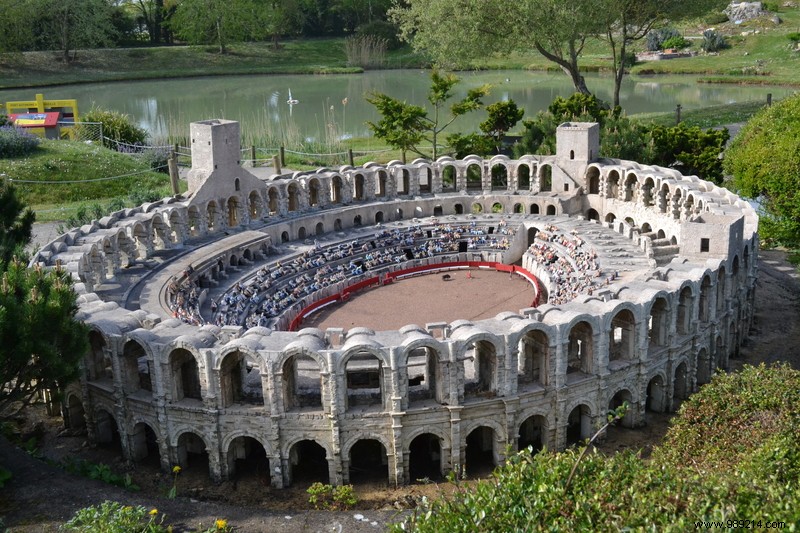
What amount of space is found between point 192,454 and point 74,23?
94.6m

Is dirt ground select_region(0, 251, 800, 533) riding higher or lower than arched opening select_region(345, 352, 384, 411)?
lower

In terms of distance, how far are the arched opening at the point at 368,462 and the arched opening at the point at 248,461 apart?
326 centimetres

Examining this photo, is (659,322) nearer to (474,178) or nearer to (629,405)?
(629,405)

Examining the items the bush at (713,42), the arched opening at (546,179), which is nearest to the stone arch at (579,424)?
the arched opening at (546,179)

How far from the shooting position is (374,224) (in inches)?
2313

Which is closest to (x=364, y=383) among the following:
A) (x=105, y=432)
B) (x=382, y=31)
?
(x=105, y=432)

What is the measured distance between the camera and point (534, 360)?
3619 centimetres

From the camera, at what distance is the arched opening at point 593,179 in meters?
58.2

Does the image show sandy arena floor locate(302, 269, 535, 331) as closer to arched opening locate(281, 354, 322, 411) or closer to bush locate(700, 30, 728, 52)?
arched opening locate(281, 354, 322, 411)

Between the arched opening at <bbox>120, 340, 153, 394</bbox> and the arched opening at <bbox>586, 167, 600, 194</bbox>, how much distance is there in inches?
1289

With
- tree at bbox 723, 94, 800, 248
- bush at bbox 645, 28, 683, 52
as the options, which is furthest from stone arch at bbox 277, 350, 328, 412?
bush at bbox 645, 28, 683, 52

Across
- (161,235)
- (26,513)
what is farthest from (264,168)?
(26,513)

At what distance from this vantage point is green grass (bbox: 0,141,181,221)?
216 feet

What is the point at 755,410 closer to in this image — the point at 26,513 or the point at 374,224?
the point at 26,513
